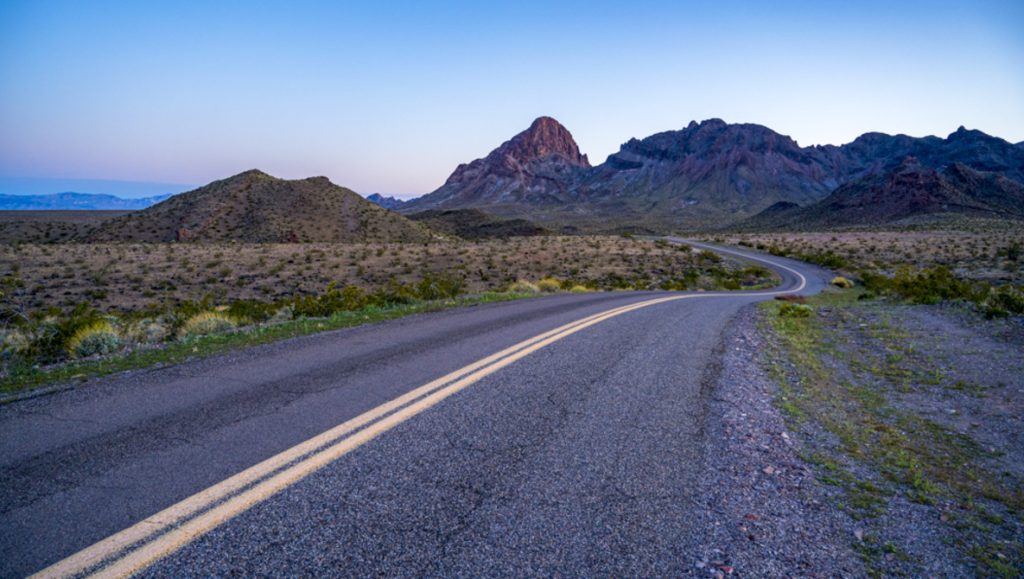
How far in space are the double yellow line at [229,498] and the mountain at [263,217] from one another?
57208 mm

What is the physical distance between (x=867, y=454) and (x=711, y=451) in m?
1.50

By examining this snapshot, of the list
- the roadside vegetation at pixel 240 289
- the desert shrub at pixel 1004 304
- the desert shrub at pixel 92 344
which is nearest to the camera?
the desert shrub at pixel 92 344

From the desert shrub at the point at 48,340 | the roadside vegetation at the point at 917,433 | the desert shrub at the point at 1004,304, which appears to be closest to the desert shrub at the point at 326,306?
the desert shrub at the point at 48,340

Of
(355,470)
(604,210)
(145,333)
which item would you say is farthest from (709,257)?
(604,210)

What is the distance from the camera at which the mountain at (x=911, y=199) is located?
346 ft

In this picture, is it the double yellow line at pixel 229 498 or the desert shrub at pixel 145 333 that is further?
the desert shrub at pixel 145 333

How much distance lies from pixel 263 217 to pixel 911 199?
454 ft

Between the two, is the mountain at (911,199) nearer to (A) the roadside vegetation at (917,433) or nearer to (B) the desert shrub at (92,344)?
(A) the roadside vegetation at (917,433)

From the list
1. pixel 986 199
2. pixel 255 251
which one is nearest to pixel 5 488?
pixel 255 251

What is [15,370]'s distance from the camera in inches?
243

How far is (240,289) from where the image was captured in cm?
2495

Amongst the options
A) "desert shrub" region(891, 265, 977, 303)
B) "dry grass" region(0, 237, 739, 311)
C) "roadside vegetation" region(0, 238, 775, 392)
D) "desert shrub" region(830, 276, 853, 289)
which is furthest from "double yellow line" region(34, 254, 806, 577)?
"desert shrub" region(830, 276, 853, 289)

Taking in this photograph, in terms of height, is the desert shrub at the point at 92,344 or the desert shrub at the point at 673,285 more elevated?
the desert shrub at the point at 92,344

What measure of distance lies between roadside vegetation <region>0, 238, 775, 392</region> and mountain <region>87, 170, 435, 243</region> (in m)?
20.2
